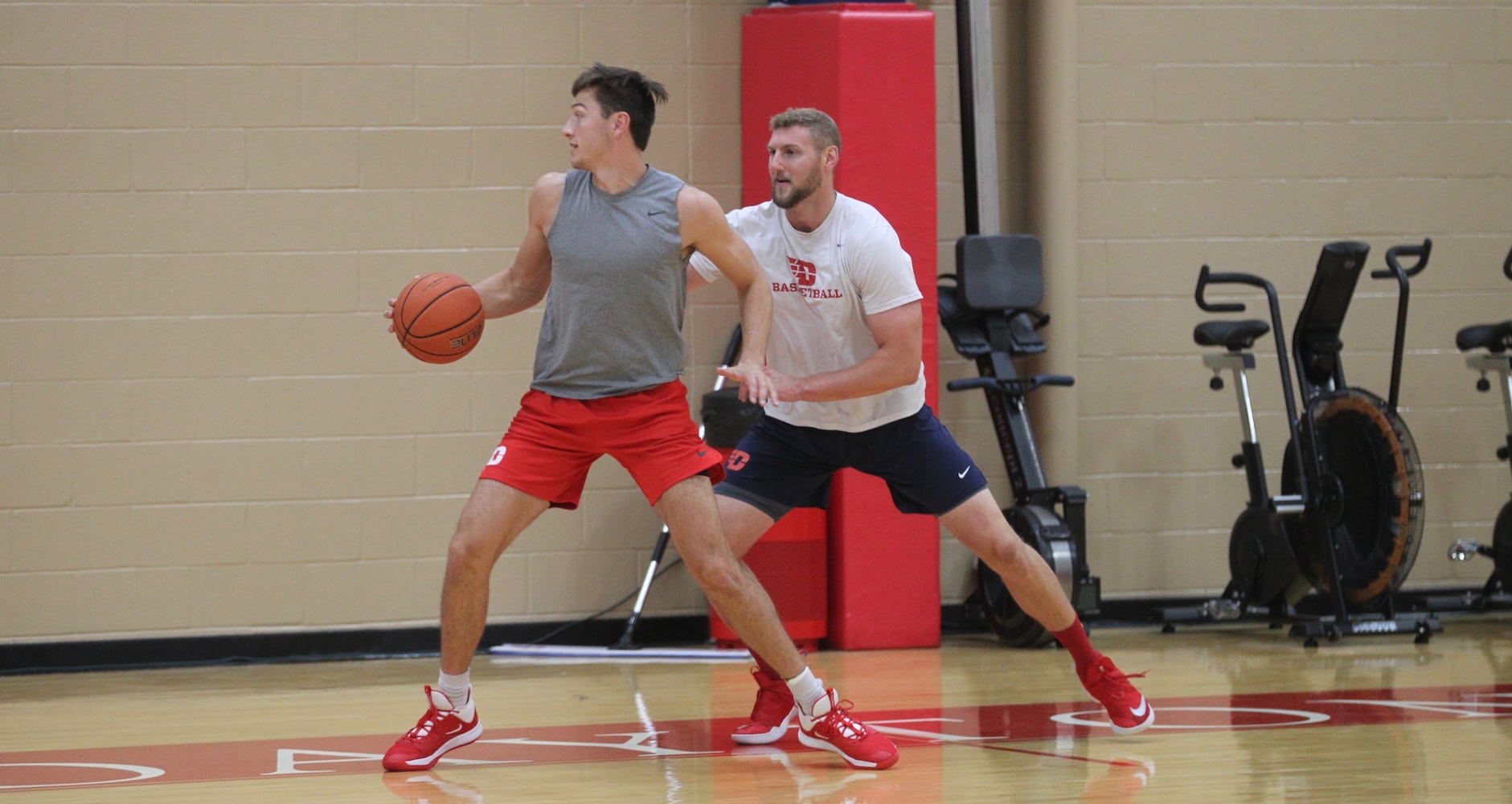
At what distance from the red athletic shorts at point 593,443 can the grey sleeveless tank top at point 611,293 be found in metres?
0.04

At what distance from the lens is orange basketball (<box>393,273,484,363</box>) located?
375cm

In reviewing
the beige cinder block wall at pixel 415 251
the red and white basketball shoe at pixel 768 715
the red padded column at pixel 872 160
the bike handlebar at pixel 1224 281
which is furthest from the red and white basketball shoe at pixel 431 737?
the bike handlebar at pixel 1224 281

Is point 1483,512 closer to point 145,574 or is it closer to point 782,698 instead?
point 782,698

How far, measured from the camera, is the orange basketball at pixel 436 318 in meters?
3.75

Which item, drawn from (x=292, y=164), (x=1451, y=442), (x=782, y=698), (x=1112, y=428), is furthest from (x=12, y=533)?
(x=1451, y=442)

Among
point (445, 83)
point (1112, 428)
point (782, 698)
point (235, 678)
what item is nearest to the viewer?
point (782, 698)

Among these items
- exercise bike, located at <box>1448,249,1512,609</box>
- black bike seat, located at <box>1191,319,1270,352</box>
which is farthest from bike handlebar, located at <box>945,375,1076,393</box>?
exercise bike, located at <box>1448,249,1512,609</box>

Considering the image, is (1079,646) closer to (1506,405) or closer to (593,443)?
(593,443)

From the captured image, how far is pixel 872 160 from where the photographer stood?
5789 millimetres

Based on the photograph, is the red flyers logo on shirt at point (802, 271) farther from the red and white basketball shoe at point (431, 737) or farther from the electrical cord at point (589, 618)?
the electrical cord at point (589, 618)

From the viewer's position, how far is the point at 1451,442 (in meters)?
6.62

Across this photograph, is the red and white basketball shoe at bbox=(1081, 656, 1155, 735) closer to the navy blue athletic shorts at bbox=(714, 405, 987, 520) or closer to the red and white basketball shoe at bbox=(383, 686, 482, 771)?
the navy blue athletic shorts at bbox=(714, 405, 987, 520)

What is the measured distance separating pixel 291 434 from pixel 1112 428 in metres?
3.13

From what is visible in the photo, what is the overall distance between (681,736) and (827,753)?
458 millimetres
